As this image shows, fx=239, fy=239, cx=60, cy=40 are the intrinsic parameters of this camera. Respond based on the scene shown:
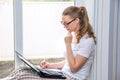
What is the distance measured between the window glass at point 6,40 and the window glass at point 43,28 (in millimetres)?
117

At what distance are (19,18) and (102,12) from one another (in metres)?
0.79

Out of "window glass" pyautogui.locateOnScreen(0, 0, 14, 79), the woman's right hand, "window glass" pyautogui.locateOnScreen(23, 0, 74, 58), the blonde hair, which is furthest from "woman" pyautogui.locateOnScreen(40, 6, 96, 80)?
"window glass" pyautogui.locateOnScreen(0, 0, 14, 79)

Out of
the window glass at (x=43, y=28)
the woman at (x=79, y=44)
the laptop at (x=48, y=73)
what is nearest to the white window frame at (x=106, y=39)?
the woman at (x=79, y=44)

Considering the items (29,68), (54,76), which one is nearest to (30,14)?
(29,68)

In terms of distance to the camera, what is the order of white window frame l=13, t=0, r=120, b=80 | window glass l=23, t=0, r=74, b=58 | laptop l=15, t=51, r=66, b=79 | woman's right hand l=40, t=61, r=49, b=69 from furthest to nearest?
window glass l=23, t=0, r=74, b=58 < woman's right hand l=40, t=61, r=49, b=69 < laptop l=15, t=51, r=66, b=79 < white window frame l=13, t=0, r=120, b=80

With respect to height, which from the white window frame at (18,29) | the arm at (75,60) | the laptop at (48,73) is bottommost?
the laptop at (48,73)

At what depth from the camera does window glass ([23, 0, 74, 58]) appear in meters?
2.09

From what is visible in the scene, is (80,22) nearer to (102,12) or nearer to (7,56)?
(102,12)

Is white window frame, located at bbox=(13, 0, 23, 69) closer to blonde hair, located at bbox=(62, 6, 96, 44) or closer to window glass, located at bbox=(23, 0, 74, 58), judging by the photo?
window glass, located at bbox=(23, 0, 74, 58)

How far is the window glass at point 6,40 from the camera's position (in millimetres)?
2051

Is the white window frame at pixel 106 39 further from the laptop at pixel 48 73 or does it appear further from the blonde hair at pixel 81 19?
the laptop at pixel 48 73

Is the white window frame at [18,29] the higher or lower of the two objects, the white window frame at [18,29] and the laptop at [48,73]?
the higher

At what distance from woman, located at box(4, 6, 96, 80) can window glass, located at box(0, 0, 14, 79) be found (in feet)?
1.10

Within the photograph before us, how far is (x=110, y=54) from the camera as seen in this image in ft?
4.92
